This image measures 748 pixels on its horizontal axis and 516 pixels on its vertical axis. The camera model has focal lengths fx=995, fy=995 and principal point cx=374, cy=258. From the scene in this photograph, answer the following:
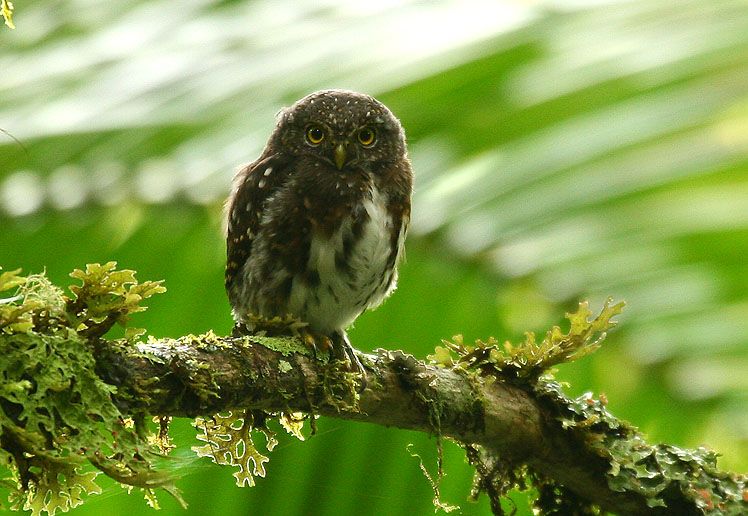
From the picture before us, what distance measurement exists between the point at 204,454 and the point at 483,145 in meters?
1.05

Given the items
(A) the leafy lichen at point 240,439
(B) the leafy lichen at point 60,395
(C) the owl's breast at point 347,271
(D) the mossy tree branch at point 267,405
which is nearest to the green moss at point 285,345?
(D) the mossy tree branch at point 267,405

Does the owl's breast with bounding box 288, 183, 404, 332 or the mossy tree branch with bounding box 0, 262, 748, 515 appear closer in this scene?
the mossy tree branch with bounding box 0, 262, 748, 515

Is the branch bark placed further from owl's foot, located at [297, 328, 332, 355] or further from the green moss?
owl's foot, located at [297, 328, 332, 355]

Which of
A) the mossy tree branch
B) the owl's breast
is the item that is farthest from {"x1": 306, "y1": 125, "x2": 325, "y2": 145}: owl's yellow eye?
the mossy tree branch

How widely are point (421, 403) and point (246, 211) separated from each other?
1.27 meters

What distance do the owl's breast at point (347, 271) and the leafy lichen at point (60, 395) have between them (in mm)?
1598

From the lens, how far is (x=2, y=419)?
1.63m

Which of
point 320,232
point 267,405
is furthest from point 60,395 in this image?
point 320,232

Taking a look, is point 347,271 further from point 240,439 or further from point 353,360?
point 240,439

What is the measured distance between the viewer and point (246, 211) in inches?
144

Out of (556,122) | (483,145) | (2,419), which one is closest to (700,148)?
(556,122)

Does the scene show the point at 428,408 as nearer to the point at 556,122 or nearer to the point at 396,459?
the point at 396,459

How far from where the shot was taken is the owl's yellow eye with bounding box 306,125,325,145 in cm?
387

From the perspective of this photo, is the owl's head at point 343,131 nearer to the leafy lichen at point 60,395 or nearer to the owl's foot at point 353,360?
the owl's foot at point 353,360
